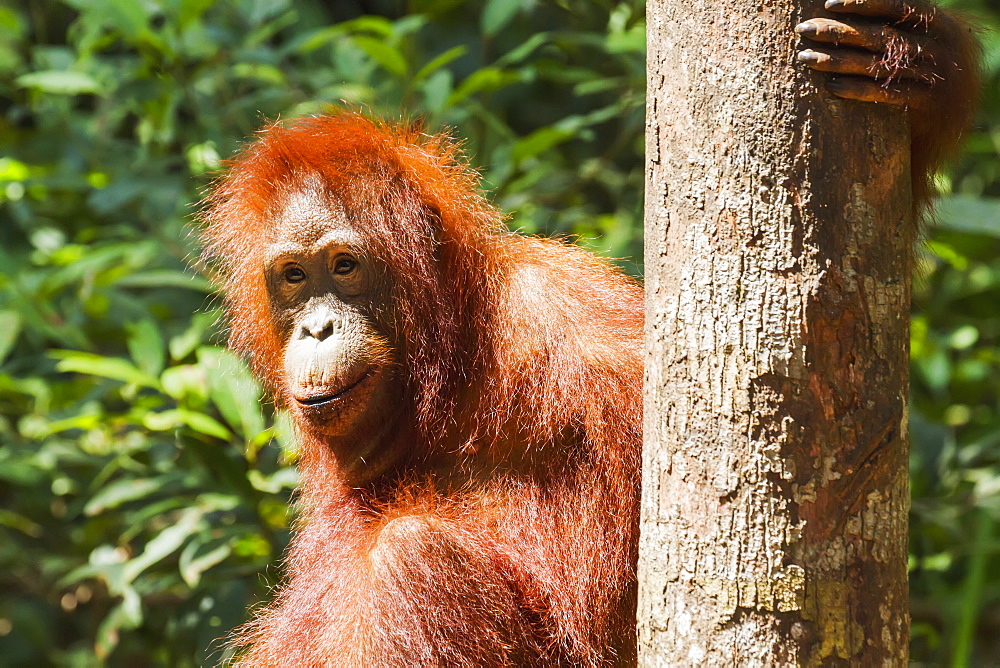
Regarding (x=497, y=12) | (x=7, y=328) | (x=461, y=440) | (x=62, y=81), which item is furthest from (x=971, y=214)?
(x=7, y=328)

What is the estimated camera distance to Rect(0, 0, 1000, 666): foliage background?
13.2 ft

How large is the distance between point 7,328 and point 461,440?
255cm

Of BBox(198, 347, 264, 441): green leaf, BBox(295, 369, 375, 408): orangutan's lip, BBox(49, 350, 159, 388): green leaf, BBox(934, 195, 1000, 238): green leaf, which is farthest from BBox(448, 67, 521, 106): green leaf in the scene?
BBox(295, 369, 375, 408): orangutan's lip

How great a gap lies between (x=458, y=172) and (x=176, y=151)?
3.29 meters

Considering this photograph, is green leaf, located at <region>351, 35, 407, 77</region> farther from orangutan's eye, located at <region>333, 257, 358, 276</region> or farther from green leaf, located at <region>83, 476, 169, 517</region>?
green leaf, located at <region>83, 476, 169, 517</region>

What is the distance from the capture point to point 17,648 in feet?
16.3

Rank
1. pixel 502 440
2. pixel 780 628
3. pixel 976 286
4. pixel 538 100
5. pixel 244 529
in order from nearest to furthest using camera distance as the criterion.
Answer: pixel 780 628 → pixel 502 440 → pixel 244 529 → pixel 976 286 → pixel 538 100

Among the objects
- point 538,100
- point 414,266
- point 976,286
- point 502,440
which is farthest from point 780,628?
point 538,100

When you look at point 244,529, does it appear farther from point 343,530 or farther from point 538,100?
point 538,100

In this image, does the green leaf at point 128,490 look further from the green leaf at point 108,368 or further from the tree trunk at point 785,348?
the tree trunk at point 785,348

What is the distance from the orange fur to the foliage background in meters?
0.78

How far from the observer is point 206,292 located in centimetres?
494

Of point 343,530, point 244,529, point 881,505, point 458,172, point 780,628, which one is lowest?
point 244,529

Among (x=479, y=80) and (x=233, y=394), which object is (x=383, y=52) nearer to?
(x=479, y=80)
